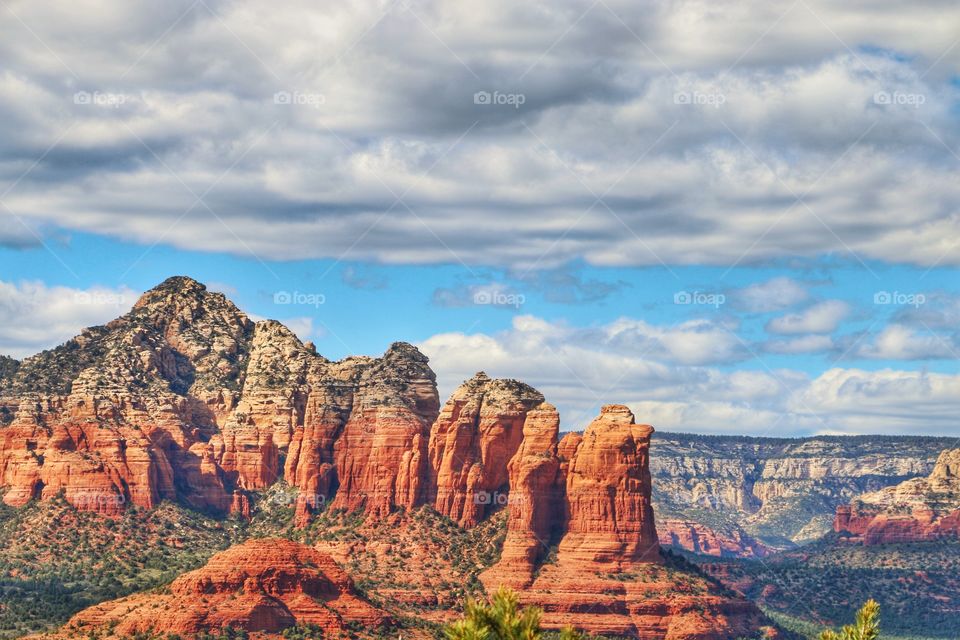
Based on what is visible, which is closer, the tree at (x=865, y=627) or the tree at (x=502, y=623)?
the tree at (x=502, y=623)

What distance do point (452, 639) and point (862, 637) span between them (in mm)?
21220

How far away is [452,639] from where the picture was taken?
76562mm

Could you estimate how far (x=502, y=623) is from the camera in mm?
78875

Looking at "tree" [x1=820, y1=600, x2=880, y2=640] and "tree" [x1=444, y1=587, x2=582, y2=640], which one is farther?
"tree" [x1=820, y1=600, x2=880, y2=640]

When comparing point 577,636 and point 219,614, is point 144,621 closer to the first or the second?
point 219,614

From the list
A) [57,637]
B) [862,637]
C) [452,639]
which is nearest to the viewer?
[452,639]

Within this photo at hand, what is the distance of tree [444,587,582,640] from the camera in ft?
252

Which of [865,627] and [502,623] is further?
[865,627]

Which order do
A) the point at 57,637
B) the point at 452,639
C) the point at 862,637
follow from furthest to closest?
the point at 57,637, the point at 862,637, the point at 452,639

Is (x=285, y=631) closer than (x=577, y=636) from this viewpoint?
No

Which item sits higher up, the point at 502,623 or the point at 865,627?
the point at 865,627

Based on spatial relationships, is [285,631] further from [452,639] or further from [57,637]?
[452,639]

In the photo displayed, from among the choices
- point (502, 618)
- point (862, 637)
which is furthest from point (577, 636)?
point (862, 637)

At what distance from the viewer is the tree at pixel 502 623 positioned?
76.8 meters
